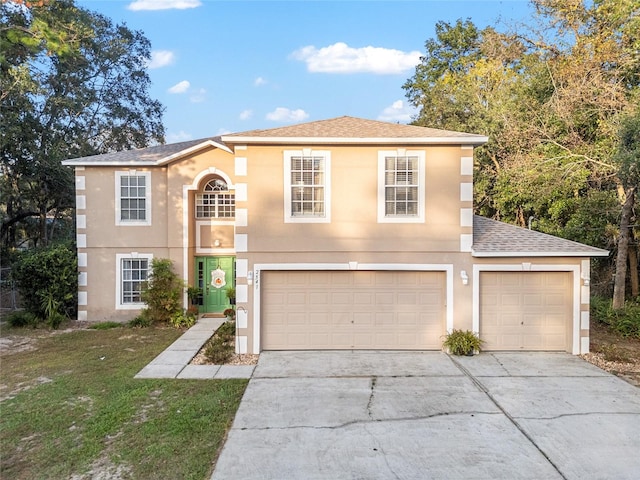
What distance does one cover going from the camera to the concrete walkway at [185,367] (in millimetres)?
7656

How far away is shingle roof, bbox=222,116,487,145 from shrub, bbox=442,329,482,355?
4.53 metres

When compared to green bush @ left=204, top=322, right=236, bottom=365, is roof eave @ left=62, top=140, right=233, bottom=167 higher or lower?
higher

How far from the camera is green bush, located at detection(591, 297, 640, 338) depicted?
10.7 m

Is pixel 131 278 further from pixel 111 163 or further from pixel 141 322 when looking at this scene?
pixel 111 163

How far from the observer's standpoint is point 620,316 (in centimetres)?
1130

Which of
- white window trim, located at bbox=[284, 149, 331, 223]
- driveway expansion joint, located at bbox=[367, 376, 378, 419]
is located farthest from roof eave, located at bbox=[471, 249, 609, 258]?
driveway expansion joint, located at bbox=[367, 376, 378, 419]

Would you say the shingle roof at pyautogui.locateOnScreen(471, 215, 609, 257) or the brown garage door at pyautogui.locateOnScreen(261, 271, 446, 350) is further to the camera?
the brown garage door at pyautogui.locateOnScreen(261, 271, 446, 350)

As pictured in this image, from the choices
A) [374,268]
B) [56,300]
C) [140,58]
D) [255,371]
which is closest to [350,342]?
[374,268]

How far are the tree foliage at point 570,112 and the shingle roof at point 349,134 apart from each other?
3.86m

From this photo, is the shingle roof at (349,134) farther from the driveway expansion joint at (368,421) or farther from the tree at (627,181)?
the driveway expansion joint at (368,421)

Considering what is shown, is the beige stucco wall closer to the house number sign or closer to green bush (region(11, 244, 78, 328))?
the house number sign

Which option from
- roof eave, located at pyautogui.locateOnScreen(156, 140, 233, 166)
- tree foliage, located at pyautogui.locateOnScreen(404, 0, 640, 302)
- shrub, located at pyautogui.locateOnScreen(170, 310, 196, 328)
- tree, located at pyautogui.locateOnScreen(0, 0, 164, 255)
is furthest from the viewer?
tree, located at pyautogui.locateOnScreen(0, 0, 164, 255)

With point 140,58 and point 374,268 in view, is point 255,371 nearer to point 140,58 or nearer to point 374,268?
point 374,268

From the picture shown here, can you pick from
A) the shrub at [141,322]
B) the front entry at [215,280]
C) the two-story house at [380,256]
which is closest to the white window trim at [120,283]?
the shrub at [141,322]
